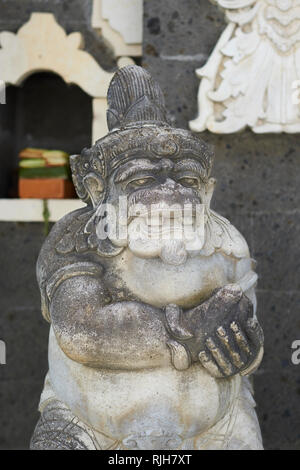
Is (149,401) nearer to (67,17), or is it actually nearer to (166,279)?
(166,279)

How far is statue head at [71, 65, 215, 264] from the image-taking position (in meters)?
2.12

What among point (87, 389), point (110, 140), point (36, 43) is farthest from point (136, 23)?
point (87, 389)

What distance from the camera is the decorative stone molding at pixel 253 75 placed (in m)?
3.30

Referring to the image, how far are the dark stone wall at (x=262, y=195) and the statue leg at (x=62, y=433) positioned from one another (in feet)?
4.72

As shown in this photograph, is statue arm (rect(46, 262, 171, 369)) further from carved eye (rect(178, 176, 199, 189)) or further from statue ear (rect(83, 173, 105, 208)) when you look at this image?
carved eye (rect(178, 176, 199, 189))

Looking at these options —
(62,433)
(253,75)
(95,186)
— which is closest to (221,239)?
(95,186)

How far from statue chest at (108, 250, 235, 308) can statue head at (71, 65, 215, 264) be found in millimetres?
34

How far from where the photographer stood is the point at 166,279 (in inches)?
83.1

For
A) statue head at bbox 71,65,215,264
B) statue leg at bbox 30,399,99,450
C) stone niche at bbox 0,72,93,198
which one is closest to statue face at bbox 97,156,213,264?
statue head at bbox 71,65,215,264

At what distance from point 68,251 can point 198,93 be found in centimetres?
140

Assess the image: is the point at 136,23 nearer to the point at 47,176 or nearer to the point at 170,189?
the point at 47,176

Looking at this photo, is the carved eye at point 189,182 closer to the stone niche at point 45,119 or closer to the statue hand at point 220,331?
the statue hand at point 220,331

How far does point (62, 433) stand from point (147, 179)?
2.69ft

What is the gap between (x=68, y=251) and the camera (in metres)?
2.27
